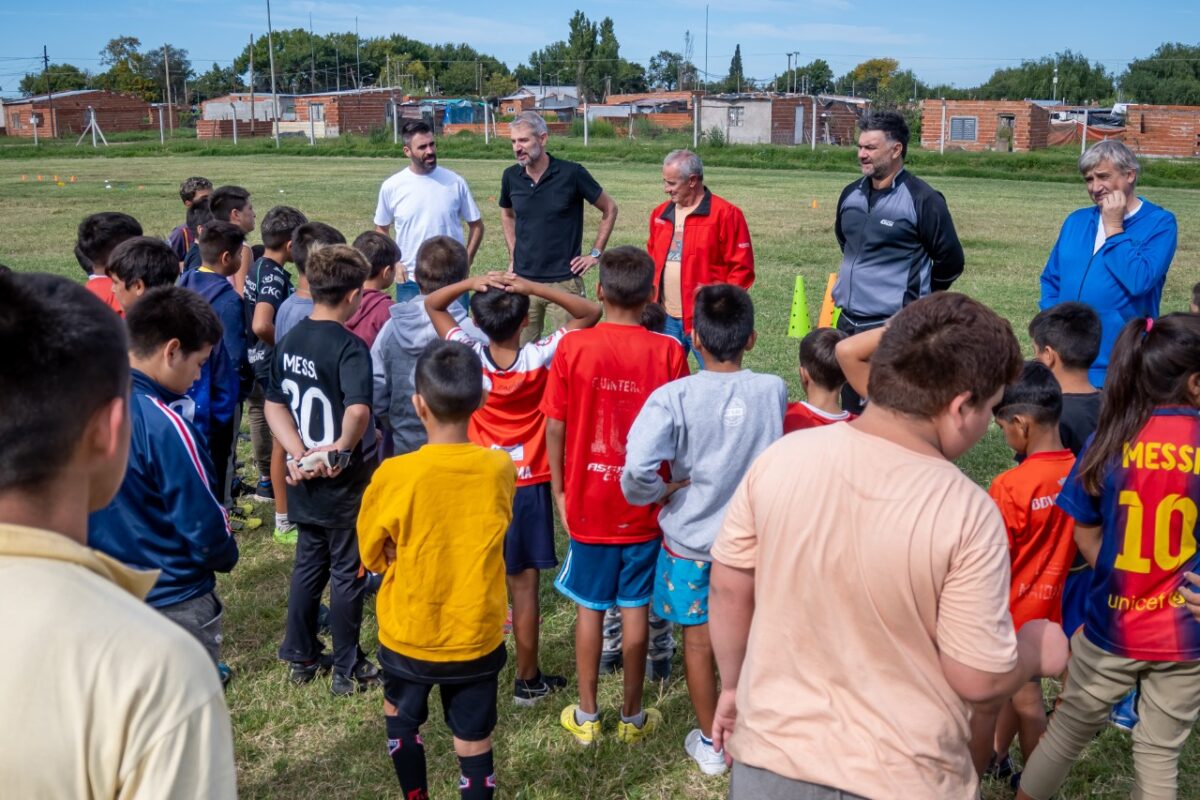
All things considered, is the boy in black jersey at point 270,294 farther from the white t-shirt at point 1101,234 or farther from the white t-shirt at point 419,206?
the white t-shirt at point 1101,234

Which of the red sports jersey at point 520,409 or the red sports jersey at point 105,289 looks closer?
the red sports jersey at point 520,409

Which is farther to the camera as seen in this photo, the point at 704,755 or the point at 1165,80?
the point at 1165,80

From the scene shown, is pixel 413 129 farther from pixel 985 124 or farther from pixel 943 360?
pixel 985 124

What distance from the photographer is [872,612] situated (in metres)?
2.27

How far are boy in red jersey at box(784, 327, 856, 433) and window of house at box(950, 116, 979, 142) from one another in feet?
232

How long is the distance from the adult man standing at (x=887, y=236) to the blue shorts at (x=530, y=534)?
2518mm

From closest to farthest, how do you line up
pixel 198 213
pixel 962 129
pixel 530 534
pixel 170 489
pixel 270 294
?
1. pixel 170 489
2. pixel 530 534
3. pixel 270 294
4. pixel 198 213
5. pixel 962 129

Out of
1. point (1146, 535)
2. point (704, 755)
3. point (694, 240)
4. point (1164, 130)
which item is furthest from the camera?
point (1164, 130)

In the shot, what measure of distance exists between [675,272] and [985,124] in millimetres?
67941

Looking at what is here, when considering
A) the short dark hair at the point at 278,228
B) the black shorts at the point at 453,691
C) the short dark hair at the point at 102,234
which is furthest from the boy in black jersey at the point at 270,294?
the black shorts at the point at 453,691

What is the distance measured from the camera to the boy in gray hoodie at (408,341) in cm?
531

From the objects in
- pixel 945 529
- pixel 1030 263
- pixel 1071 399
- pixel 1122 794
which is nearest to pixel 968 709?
pixel 945 529

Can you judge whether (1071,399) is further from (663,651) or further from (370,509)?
(370,509)

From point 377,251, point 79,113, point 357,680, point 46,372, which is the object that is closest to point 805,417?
point 357,680
